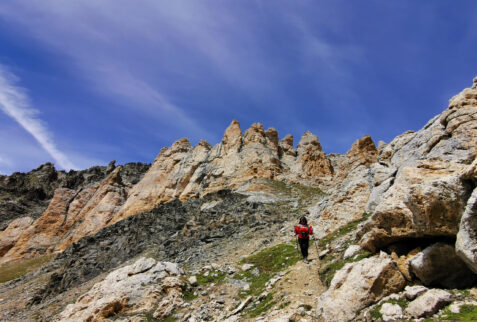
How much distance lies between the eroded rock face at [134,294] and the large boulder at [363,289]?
910 cm

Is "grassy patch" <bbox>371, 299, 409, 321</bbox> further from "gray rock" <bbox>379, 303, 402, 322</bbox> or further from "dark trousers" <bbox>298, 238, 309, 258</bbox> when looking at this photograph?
"dark trousers" <bbox>298, 238, 309, 258</bbox>

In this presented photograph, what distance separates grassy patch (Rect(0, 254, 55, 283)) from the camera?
5220cm

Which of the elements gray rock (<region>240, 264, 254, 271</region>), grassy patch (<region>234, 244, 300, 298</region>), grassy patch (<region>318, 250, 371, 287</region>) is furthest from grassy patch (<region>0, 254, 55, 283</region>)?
grassy patch (<region>318, 250, 371, 287</region>)

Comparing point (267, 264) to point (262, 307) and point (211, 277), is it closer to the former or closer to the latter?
point (211, 277)

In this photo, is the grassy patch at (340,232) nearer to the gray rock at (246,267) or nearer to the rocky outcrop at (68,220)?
the gray rock at (246,267)

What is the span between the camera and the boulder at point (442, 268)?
6.88m

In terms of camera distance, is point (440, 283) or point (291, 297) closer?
point (440, 283)

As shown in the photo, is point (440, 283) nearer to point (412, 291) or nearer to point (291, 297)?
point (412, 291)

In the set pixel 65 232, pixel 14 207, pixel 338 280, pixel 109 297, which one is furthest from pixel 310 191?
pixel 14 207

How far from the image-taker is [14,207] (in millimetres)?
90438

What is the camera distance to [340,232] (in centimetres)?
1634

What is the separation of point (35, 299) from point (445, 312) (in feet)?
133

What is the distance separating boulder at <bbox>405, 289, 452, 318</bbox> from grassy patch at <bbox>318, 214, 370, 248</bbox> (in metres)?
9.01

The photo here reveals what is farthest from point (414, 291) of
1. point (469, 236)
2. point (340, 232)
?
point (340, 232)
